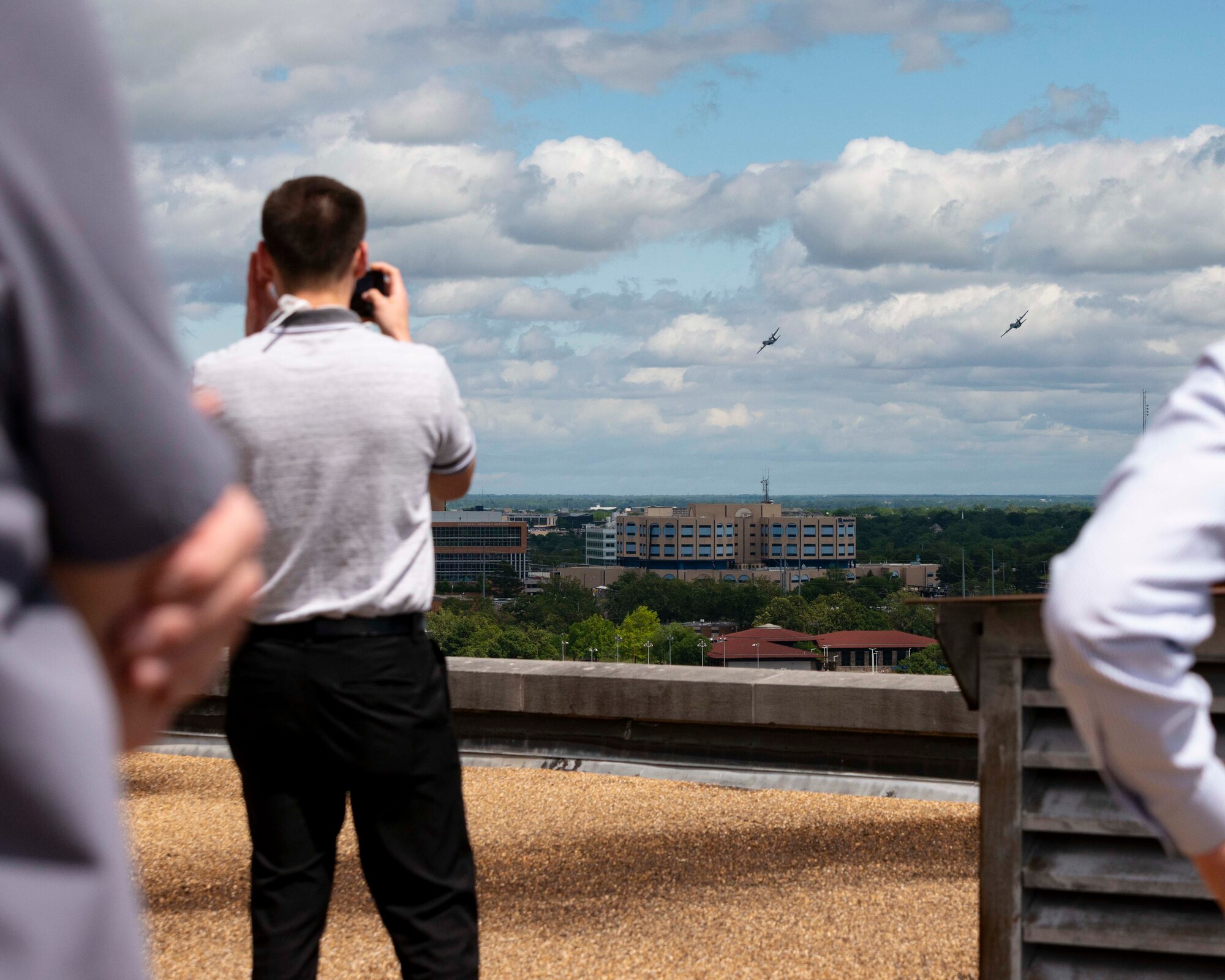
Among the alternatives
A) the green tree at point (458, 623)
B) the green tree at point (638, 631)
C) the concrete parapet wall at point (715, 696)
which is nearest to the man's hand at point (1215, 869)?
the concrete parapet wall at point (715, 696)

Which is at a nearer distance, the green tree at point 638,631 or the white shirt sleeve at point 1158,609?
the white shirt sleeve at point 1158,609

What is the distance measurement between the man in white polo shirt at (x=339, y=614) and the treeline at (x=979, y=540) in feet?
31.0

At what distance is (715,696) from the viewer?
7.19m

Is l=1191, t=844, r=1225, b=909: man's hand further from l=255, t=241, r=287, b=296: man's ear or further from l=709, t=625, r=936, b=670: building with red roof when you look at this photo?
l=709, t=625, r=936, b=670: building with red roof

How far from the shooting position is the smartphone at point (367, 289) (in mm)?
2938

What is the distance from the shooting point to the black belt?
8.73 ft

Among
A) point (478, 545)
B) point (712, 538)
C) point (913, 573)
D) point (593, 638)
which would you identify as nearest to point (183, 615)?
point (593, 638)

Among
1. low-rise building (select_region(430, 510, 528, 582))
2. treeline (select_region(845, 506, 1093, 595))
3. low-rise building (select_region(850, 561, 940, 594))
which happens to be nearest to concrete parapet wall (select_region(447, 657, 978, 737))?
treeline (select_region(845, 506, 1093, 595))

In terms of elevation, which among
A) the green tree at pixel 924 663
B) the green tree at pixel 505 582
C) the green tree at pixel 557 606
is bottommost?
the green tree at pixel 505 582

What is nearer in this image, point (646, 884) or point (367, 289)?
point (367, 289)

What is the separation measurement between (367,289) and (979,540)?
53787 millimetres

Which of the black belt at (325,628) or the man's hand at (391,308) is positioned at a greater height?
the man's hand at (391,308)

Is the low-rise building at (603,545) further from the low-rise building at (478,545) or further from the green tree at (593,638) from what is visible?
the green tree at (593,638)

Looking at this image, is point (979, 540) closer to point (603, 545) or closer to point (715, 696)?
point (715, 696)
